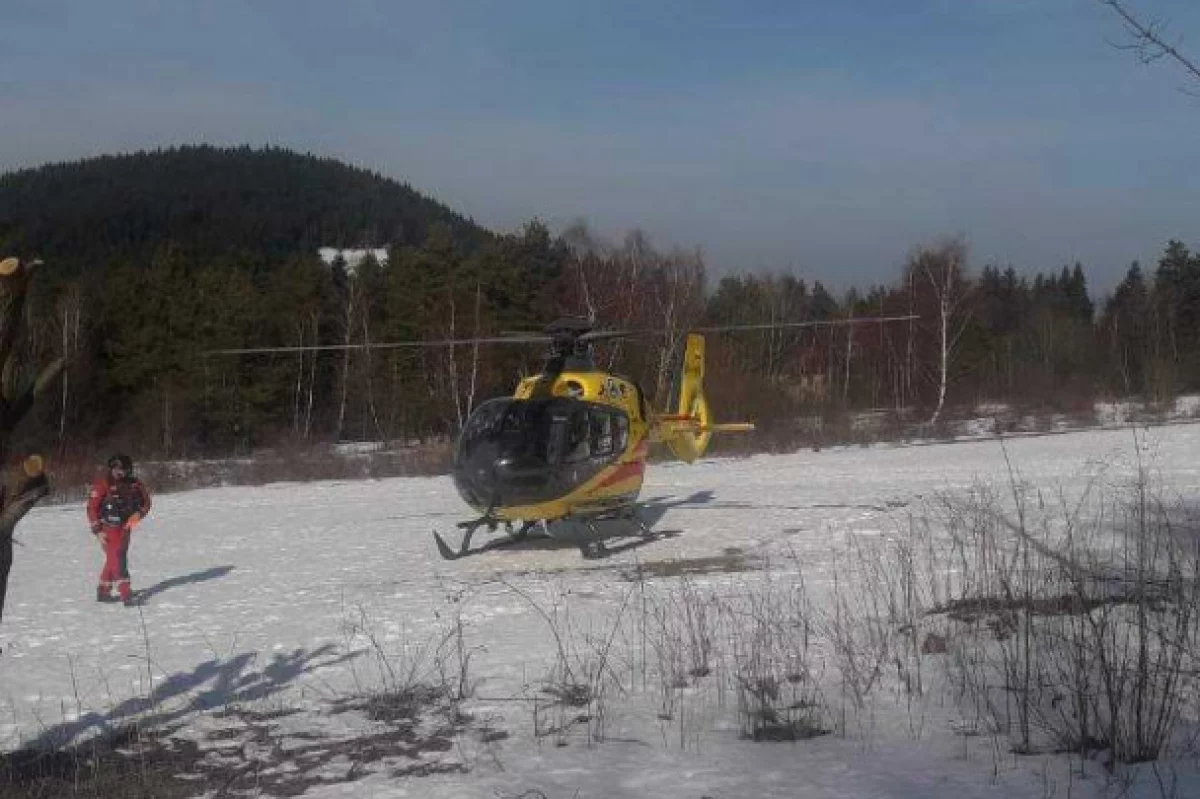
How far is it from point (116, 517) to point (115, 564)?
56 centimetres

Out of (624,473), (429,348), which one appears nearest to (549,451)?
(624,473)

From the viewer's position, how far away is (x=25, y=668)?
29.1ft

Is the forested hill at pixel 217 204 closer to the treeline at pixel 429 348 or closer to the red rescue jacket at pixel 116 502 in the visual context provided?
the treeline at pixel 429 348

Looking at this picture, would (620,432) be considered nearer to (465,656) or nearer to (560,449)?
(560,449)

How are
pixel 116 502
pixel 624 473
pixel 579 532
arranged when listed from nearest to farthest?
pixel 116 502 → pixel 624 473 → pixel 579 532

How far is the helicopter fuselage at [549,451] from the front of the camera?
13.9 m

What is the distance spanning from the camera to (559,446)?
14141 mm

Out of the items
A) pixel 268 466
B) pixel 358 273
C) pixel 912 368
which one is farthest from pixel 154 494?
pixel 912 368

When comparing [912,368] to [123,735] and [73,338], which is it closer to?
[73,338]

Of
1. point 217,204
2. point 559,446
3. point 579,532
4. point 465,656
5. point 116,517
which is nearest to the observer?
point 465,656

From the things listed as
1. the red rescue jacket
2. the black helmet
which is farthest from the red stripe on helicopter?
the black helmet

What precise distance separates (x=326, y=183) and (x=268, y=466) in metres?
85.2

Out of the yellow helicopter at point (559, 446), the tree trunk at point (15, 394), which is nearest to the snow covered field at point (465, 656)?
the yellow helicopter at point (559, 446)

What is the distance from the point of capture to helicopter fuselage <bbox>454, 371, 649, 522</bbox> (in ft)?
45.8
